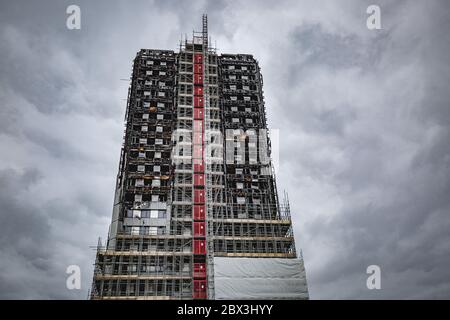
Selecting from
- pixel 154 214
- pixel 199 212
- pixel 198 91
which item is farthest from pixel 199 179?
pixel 198 91

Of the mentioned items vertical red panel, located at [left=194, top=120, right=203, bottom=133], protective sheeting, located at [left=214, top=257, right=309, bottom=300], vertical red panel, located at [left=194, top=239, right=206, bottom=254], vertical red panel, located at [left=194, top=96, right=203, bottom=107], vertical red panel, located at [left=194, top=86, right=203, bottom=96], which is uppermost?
vertical red panel, located at [left=194, top=86, right=203, bottom=96]

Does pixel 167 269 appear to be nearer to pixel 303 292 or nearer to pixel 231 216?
pixel 231 216

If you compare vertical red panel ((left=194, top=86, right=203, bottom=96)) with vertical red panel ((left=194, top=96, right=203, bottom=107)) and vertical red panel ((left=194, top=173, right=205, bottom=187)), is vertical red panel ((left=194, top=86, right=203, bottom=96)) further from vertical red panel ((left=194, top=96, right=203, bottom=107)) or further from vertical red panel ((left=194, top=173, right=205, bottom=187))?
vertical red panel ((left=194, top=173, right=205, bottom=187))

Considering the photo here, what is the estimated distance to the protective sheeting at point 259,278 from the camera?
4831cm

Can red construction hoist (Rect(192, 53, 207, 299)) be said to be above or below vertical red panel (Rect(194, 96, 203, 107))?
below

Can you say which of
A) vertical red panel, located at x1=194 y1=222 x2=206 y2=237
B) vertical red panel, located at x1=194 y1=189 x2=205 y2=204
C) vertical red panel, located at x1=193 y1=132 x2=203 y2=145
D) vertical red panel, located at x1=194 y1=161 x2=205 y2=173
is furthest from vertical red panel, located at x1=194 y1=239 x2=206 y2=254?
vertical red panel, located at x1=193 y1=132 x2=203 y2=145

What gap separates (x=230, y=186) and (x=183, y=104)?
19.1 m

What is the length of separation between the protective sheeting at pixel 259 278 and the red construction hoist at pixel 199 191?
12.3 feet

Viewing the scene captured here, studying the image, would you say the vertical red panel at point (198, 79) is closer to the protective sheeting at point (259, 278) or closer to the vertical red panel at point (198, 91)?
the vertical red panel at point (198, 91)

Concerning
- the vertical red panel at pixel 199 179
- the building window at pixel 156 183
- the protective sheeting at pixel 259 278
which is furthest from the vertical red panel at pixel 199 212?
the protective sheeting at pixel 259 278

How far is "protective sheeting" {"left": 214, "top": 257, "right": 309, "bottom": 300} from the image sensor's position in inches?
1902

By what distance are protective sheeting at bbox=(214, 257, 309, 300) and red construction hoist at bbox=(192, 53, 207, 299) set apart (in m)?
3.73

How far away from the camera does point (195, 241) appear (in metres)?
55.2
